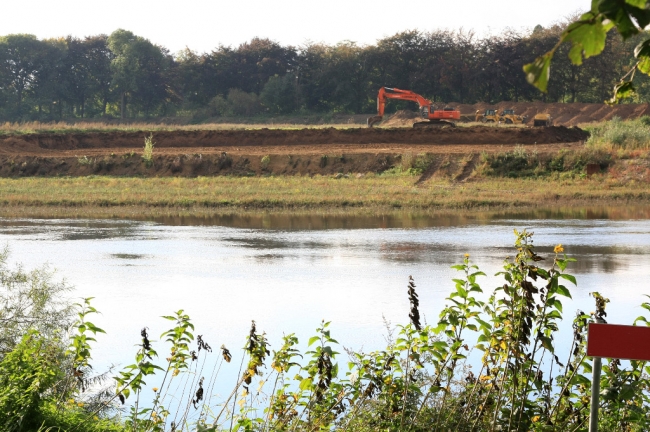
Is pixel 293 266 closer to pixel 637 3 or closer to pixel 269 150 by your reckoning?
pixel 637 3

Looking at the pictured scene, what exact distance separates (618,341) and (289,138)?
4463cm

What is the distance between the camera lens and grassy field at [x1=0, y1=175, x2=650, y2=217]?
107 ft

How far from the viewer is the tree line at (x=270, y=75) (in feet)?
227

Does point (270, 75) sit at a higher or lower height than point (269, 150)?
higher

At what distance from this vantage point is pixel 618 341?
4.72 meters

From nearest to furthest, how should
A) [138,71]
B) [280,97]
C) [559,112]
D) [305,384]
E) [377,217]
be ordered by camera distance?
[305,384], [377,217], [559,112], [280,97], [138,71]

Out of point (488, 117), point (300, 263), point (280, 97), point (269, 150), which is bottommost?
point (300, 263)

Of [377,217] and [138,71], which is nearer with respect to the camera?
[377,217]

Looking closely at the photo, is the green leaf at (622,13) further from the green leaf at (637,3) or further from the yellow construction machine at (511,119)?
the yellow construction machine at (511,119)

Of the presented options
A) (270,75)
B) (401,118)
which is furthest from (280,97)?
(401,118)

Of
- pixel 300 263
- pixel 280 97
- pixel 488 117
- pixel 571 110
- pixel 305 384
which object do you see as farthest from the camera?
pixel 280 97

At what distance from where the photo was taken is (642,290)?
15.4 metres

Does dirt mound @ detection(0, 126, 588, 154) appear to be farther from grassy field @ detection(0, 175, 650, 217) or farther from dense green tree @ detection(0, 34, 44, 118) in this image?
dense green tree @ detection(0, 34, 44, 118)

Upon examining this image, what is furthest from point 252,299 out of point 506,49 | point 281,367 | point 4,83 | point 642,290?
point 4,83
